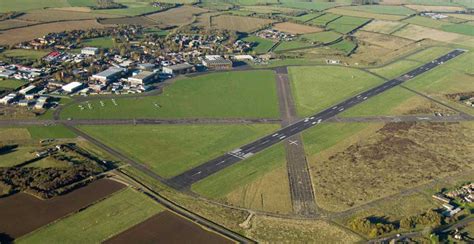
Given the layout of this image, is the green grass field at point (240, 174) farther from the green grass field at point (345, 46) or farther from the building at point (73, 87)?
the green grass field at point (345, 46)

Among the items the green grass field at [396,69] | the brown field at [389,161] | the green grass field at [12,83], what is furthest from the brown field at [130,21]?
the brown field at [389,161]

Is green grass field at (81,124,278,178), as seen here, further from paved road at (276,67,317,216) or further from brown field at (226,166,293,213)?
brown field at (226,166,293,213)

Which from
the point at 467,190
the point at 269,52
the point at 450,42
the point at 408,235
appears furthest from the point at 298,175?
the point at 450,42

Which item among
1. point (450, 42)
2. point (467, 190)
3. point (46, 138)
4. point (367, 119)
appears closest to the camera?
point (467, 190)

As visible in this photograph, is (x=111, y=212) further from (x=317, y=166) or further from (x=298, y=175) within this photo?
(x=317, y=166)

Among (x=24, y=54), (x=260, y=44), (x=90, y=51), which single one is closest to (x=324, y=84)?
(x=260, y=44)

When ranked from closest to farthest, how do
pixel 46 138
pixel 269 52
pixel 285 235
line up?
pixel 285 235
pixel 46 138
pixel 269 52
